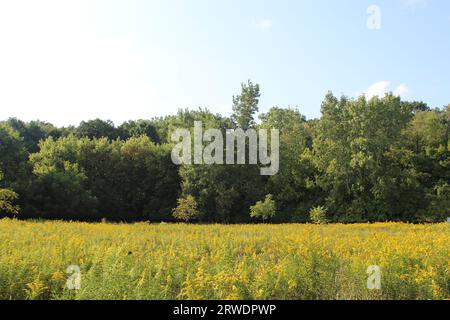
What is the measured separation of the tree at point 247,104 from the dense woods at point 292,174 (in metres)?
5.84

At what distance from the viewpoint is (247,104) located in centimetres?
5762

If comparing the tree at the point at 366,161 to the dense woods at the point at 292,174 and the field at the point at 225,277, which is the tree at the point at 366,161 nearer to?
the dense woods at the point at 292,174

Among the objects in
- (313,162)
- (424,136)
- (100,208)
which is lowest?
(100,208)

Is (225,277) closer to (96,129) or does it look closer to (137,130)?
(96,129)

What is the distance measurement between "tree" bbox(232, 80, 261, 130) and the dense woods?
230 inches

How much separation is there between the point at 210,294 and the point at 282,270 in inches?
65.4

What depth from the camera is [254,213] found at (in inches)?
1604

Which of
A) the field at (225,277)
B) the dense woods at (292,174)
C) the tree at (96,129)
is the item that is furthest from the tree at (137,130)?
the field at (225,277)

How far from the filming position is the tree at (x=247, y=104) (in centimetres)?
5719

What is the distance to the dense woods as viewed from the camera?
144 ft
